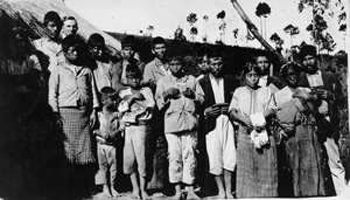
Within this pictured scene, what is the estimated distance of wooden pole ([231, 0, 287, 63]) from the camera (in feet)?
18.4

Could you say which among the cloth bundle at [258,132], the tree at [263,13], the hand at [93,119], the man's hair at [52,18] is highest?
the tree at [263,13]

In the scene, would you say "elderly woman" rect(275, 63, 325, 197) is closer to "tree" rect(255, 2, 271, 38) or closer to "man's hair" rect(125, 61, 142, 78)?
"tree" rect(255, 2, 271, 38)

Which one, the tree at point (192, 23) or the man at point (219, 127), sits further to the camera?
the tree at point (192, 23)

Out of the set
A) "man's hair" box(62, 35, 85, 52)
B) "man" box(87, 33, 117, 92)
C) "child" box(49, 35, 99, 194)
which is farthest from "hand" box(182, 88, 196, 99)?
"man's hair" box(62, 35, 85, 52)

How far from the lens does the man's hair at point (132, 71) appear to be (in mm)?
5066

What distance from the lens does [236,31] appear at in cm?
561

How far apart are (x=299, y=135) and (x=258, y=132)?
0.45 m

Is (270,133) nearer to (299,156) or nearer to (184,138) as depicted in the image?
(299,156)

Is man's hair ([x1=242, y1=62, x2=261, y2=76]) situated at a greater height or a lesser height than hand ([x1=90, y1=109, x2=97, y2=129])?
greater

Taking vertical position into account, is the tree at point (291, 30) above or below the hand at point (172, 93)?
above

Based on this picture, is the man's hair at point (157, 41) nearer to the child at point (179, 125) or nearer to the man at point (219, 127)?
the child at point (179, 125)

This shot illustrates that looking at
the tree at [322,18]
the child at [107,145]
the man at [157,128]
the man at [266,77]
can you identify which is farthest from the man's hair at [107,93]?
the tree at [322,18]

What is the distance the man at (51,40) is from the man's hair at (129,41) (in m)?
0.57

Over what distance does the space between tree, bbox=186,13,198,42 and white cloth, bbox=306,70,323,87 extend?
1215mm
